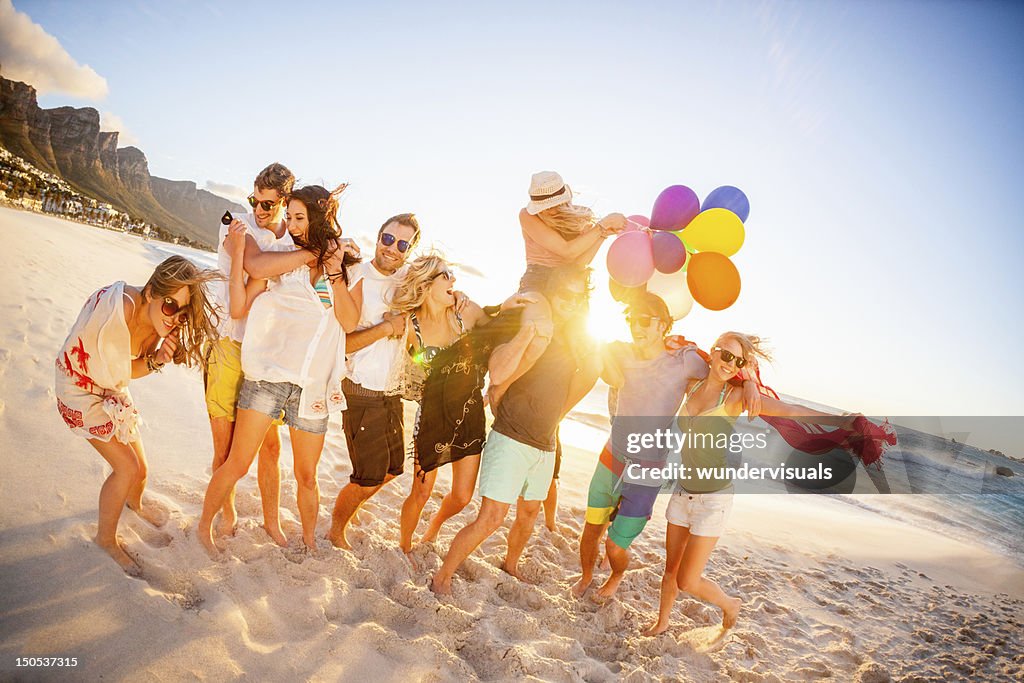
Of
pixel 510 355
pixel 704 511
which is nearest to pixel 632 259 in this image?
pixel 510 355

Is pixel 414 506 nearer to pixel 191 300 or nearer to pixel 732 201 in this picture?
pixel 191 300

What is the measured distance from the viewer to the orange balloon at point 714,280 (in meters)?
3.59

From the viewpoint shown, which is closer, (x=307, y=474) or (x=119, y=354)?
(x=119, y=354)

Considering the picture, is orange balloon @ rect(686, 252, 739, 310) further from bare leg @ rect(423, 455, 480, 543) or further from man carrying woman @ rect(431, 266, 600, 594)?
bare leg @ rect(423, 455, 480, 543)

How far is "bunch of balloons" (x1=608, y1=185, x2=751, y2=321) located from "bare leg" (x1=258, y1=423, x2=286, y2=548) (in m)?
2.74

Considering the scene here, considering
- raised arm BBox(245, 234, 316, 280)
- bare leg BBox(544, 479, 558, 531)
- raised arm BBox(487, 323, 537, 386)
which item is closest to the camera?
raised arm BBox(245, 234, 316, 280)

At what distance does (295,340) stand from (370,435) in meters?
0.77

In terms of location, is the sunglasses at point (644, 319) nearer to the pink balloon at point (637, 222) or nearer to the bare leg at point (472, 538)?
the pink balloon at point (637, 222)

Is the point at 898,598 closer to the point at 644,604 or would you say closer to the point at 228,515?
the point at 644,604

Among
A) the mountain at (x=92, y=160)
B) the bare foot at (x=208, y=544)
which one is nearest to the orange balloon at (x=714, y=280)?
the bare foot at (x=208, y=544)

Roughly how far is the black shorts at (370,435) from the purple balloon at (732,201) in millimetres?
2892

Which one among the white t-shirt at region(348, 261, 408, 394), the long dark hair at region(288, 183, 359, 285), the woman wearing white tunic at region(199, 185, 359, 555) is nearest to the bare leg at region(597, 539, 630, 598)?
the white t-shirt at region(348, 261, 408, 394)

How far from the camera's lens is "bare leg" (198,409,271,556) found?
289 centimetres

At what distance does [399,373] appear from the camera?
3.25 m
